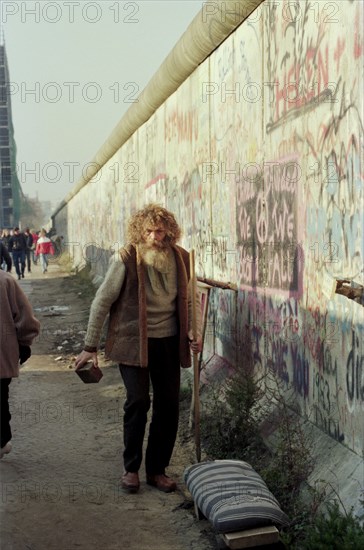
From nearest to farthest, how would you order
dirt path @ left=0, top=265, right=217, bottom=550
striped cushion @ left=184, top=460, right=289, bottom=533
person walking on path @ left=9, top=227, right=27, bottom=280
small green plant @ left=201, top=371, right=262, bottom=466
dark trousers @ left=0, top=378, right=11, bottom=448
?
striped cushion @ left=184, top=460, right=289, bottom=533 → dirt path @ left=0, top=265, right=217, bottom=550 → small green plant @ left=201, top=371, right=262, bottom=466 → dark trousers @ left=0, top=378, right=11, bottom=448 → person walking on path @ left=9, top=227, right=27, bottom=280

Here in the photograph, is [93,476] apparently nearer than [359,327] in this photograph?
No

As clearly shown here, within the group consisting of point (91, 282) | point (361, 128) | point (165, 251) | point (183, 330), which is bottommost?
point (91, 282)

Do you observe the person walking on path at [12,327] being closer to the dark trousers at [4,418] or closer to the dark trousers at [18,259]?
the dark trousers at [4,418]

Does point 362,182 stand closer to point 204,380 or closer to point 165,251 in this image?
point 165,251

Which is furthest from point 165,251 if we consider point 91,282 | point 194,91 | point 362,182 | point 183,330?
point 91,282

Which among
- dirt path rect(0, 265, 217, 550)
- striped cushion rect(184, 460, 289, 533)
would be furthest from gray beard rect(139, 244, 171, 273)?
dirt path rect(0, 265, 217, 550)

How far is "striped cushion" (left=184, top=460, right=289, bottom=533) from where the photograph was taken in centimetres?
409

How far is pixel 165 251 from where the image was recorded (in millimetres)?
5484

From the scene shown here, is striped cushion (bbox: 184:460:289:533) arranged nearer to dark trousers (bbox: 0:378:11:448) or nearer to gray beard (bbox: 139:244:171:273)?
gray beard (bbox: 139:244:171:273)

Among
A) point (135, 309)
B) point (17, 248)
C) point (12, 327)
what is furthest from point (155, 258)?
point (17, 248)

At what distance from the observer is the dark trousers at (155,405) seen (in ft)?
17.5

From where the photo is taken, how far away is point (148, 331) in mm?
5355

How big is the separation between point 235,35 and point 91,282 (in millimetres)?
15418

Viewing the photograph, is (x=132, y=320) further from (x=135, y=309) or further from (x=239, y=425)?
(x=239, y=425)
